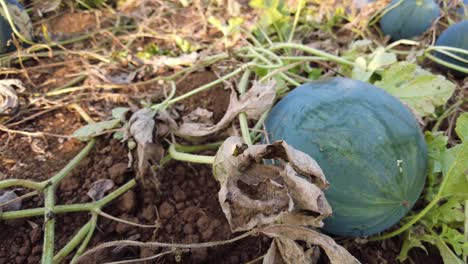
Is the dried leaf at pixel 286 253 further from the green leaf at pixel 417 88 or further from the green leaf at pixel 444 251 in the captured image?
the green leaf at pixel 417 88

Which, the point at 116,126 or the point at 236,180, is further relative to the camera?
the point at 116,126

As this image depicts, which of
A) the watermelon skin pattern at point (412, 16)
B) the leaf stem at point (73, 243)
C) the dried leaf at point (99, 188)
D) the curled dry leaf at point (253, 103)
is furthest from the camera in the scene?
the watermelon skin pattern at point (412, 16)

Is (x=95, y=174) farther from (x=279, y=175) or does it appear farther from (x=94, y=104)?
(x=279, y=175)

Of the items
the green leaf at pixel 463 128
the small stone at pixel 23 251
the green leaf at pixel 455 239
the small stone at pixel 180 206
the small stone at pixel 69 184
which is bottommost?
the small stone at pixel 23 251

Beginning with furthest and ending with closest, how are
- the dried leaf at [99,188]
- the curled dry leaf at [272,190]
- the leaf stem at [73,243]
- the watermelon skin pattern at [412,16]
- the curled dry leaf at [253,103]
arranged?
the watermelon skin pattern at [412,16] → the dried leaf at [99,188] → the curled dry leaf at [253,103] → the leaf stem at [73,243] → the curled dry leaf at [272,190]

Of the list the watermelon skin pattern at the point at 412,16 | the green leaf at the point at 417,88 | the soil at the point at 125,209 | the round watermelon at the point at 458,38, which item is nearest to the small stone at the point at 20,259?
the soil at the point at 125,209

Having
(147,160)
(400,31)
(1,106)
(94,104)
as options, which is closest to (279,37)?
(400,31)
